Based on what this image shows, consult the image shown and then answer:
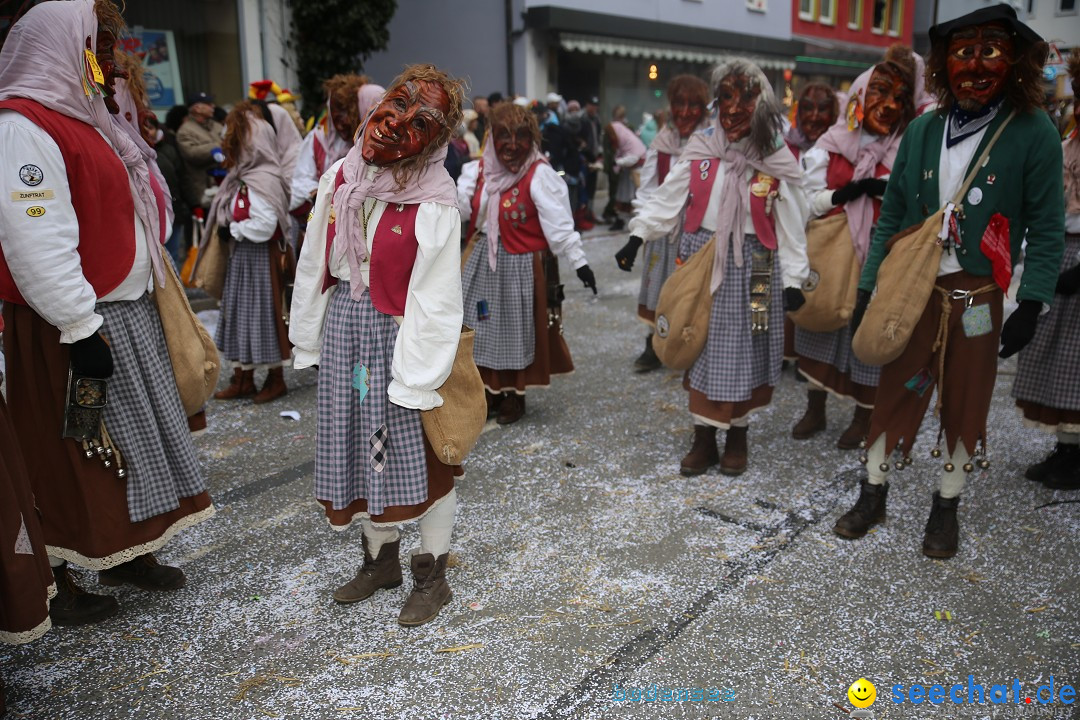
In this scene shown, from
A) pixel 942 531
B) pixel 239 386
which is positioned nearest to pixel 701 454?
pixel 942 531

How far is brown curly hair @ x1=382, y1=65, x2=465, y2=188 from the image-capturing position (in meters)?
2.81

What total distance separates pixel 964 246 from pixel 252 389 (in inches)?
178

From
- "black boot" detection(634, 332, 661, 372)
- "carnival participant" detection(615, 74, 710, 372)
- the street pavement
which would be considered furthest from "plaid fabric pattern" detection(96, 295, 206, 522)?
"black boot" detection(634, 332, 661, 372)

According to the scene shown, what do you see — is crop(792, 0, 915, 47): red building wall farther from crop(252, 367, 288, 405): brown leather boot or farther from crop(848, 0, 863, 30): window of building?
crop(252, 367, 288, 405): brown leather boot

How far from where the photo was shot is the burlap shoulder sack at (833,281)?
4504 mm

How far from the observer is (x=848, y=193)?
4449mm

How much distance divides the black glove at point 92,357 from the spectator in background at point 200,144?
19.6 feet

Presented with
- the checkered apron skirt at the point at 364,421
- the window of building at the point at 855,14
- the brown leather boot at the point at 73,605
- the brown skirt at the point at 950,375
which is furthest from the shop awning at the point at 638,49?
the brown leather boot at the point at 73,605

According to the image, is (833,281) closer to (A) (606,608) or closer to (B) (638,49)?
(A) (606,608)

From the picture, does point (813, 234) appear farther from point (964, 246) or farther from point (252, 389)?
point (252, 389)

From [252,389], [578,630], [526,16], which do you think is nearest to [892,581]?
[578,630]

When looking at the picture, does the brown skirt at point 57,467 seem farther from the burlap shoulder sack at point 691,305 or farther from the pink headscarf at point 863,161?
the pink headscarf at point 863,161

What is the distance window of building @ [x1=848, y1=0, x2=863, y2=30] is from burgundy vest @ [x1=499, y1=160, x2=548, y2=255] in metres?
25.6

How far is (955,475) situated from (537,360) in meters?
2.56
